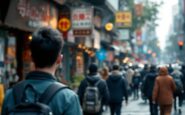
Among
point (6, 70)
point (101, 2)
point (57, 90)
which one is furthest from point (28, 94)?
point (101, 2)

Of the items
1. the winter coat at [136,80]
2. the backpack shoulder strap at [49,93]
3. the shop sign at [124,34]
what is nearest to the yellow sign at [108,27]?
the winter coat at [136,80]

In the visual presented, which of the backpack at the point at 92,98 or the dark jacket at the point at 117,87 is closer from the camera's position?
the backpack at the point at 92,98

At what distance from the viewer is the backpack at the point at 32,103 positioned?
3230 millimetres

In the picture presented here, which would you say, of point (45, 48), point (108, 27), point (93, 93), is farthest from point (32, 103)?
point (108, 27)

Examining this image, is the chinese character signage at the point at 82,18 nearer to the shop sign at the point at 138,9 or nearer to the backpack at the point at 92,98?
the backpack at the point at 92,98

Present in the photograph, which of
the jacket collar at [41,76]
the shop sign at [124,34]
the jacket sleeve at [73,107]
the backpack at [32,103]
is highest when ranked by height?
the jacket collar at [41,76]

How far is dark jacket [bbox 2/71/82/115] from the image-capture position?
345cm

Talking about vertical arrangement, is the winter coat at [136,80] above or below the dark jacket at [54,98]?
below

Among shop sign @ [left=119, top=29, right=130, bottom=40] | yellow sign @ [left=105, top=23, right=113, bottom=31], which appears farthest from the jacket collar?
shop sign @ [left=119, top=29, right=130, bottom=40]

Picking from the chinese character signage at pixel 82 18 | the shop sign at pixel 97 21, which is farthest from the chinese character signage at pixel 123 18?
the chinese character signage at pixel 82 18

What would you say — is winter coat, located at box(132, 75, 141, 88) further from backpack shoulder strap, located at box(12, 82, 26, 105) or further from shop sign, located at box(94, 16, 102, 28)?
backpack shoulder strap, located at box(12, 82, 26, 105)

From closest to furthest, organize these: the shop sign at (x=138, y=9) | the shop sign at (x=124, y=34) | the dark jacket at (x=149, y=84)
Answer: the dark jacket at (x=149, y=84) < the shop sign at (x=124, y=34) < the shop sign at (x=138, y=9)

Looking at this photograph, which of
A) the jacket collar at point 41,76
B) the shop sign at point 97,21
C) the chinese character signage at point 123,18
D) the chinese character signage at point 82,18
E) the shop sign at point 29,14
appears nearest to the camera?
the jacket collar at point 41,76

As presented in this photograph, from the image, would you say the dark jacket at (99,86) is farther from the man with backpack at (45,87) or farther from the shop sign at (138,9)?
the shop sign at (138,9)
